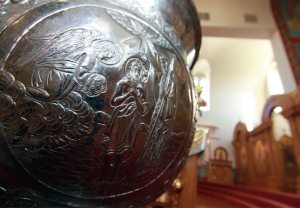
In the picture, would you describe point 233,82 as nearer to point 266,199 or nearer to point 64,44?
point 266,199

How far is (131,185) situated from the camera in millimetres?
353

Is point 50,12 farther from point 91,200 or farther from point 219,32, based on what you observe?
point 219,32

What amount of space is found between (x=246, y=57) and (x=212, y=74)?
1.68 meters

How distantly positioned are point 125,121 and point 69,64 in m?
0.13

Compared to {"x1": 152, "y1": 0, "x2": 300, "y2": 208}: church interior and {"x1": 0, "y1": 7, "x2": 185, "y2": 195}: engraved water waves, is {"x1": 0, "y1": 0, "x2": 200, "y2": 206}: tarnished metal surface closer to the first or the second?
{"x1": 0, "y1": 7, "x2": 185, "y2": 195}: engraved water waves

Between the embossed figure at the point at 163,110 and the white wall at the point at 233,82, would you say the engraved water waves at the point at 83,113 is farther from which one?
the white wall at the point at 233,82

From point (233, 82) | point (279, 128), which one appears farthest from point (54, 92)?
point (233, 82)

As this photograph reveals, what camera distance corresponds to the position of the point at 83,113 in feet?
0.98

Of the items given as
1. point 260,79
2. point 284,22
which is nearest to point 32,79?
point 284,22

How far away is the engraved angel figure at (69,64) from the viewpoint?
29 cm

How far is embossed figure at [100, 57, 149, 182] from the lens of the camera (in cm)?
31

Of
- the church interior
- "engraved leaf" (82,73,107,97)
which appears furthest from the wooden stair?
"engraved leaf" (82,73,107,97)

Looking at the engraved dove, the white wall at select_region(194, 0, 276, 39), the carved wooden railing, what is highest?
the white wall at select_region(194, 0, 276, 39)

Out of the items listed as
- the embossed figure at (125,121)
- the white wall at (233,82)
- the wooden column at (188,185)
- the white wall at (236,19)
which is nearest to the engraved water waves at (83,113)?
the embossed figure at (125,121)
